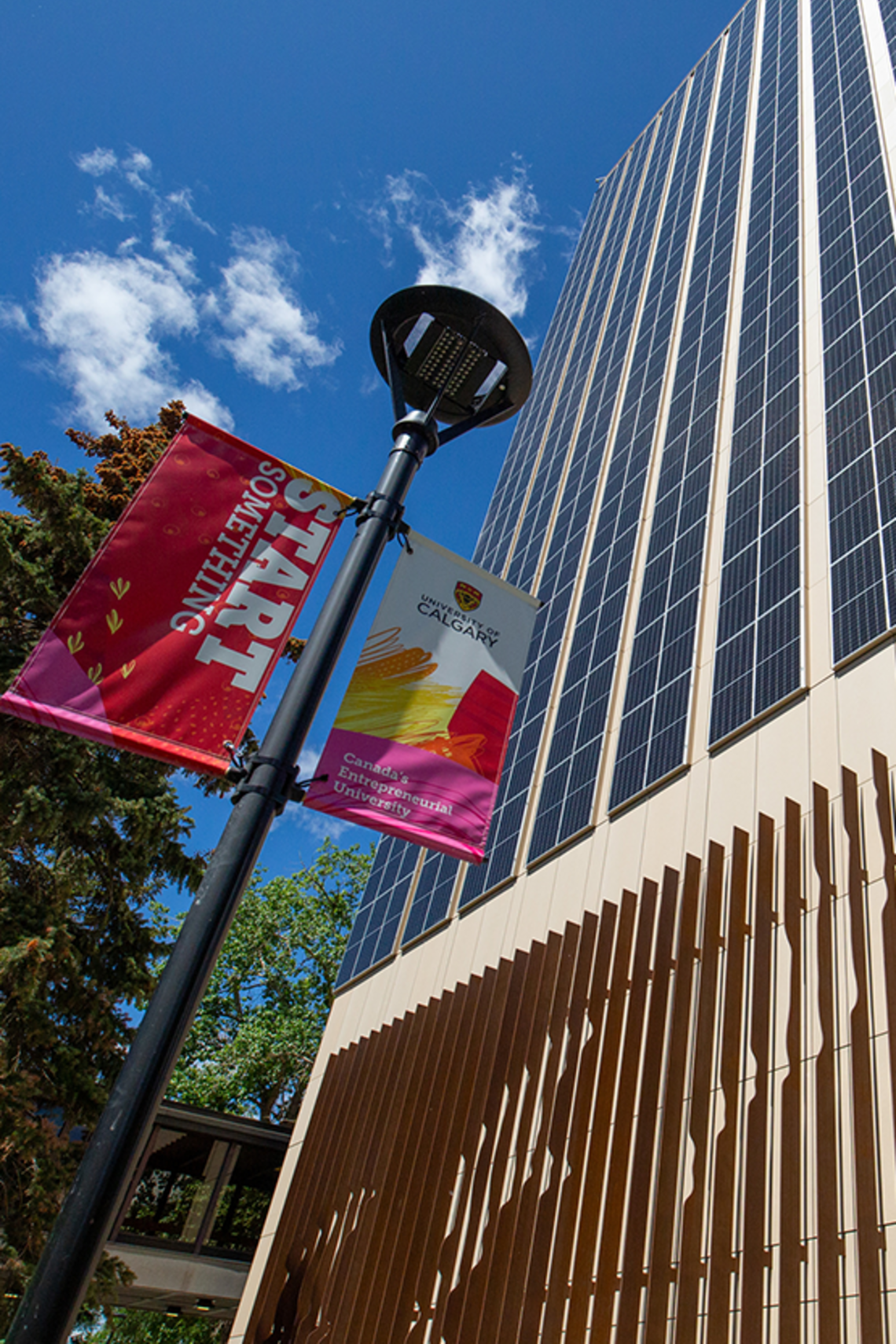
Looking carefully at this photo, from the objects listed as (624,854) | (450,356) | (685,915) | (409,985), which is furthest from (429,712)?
(409,985)

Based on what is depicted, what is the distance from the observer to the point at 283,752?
413cm

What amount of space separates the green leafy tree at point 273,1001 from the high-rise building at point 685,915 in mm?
14511

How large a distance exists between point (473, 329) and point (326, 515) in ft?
4.90

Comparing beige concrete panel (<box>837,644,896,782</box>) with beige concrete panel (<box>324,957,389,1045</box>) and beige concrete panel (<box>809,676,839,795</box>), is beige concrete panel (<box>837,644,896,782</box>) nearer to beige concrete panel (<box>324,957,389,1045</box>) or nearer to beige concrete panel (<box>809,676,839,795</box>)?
beige concrete panel (<box>809,676,839,795</box>)

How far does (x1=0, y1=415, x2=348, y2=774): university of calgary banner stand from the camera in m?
4.49

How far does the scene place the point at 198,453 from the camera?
538 cm

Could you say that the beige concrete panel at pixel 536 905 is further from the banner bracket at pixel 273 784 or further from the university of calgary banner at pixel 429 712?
the banner bracket at pixel 273 784

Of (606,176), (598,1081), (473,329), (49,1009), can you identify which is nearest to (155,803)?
(49,1009)

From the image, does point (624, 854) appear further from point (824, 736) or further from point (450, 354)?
point (450, 354)

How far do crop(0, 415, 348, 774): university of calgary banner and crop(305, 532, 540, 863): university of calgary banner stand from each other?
54 centimetres

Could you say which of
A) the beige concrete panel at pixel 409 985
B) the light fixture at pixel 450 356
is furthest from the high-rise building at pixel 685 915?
the light fixture at pixel 450 356

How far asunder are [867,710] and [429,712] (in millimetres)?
5209

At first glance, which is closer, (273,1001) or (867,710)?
(867,710)

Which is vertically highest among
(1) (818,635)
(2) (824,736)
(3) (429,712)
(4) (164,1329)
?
(1) (818,635)
